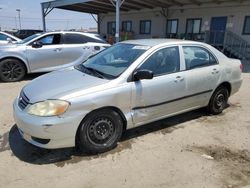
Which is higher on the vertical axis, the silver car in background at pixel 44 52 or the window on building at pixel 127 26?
the window on building at pixel 127 26

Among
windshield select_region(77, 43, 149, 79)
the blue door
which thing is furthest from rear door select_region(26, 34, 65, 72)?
the blue door

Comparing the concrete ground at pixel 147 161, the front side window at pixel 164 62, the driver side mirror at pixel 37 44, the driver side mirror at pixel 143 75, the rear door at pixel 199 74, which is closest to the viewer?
the concrete ground at pixel 147 161

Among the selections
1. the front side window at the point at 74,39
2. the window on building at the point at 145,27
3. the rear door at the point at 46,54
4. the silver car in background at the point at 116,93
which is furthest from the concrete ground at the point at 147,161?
the window on building at the point at 145,27

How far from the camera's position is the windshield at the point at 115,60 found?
3674mm

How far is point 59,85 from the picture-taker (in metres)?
3.41

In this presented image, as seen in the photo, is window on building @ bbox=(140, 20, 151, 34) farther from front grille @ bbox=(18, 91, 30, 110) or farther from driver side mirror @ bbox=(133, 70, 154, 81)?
front grille @ bbox=(18, 91, 30, 110)

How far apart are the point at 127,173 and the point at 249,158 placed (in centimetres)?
178

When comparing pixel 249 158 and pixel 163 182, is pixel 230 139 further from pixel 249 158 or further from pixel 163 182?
pixel 163 182

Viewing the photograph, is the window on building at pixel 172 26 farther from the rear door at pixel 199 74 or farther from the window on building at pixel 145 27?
the rear door at pixel 199 74

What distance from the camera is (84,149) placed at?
11.0ft

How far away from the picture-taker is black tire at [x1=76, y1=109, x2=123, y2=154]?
127 inches

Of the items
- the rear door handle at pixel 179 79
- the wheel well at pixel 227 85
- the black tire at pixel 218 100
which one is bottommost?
the black tire at pixel 218 100

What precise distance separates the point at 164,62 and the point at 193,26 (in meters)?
15.7

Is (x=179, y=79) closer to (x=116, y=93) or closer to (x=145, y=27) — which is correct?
(x=116, y=93)
